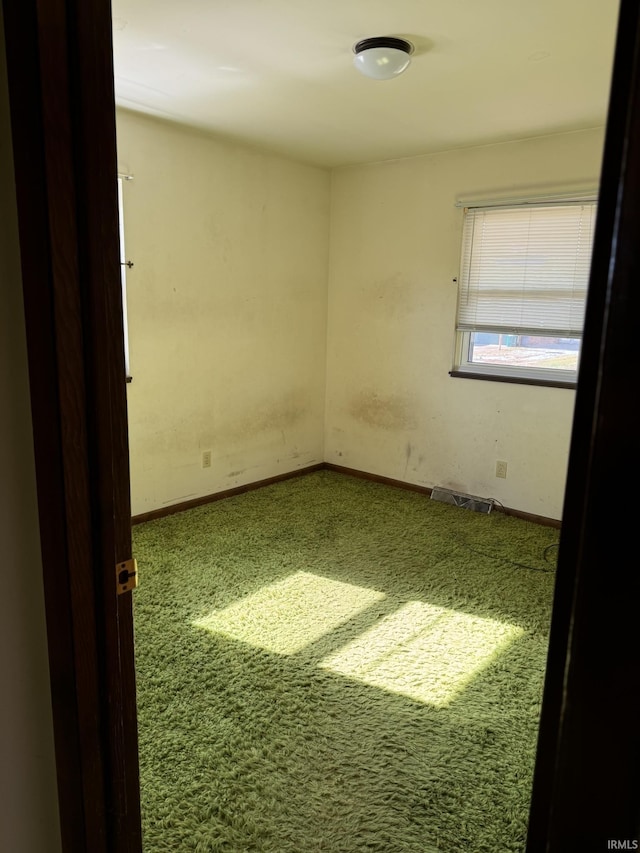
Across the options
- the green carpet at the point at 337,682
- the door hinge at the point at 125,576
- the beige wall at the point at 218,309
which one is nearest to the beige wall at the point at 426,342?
the beige wall at the point at 218,309

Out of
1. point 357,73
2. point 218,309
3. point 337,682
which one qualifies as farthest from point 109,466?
point 218,309

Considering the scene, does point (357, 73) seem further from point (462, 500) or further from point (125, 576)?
point (462, 500)

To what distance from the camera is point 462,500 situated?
14.0ft

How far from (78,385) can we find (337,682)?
1.77 meters

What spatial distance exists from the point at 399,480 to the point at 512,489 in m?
0.89

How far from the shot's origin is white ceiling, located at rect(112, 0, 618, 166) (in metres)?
2.11

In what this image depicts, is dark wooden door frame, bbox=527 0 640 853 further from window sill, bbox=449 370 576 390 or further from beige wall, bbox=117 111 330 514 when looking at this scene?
window sill, bbox=449 370 576 390

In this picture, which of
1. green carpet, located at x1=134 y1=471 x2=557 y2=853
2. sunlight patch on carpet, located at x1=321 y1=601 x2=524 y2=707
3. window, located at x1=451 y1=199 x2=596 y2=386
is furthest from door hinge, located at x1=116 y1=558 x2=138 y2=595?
window, located at x1=451 y1=199 x2=596 y2=386

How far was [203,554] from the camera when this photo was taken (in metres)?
3.36

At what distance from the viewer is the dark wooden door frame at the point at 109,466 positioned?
441 millimetres

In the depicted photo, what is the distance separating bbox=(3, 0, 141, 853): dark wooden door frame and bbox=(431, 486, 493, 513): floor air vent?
3.42 meters

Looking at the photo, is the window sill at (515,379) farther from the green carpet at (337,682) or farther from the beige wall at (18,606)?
the beige wall at (18,606)

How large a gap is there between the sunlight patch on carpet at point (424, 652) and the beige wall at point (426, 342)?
1546 mm

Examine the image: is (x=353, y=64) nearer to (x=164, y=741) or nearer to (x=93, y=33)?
(x=93, y=33)
